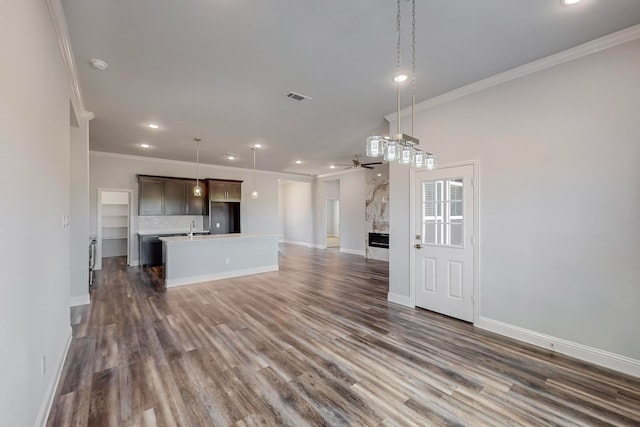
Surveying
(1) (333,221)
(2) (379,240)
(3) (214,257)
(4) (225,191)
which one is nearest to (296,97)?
(3) (214,257)

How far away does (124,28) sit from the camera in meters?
2.36

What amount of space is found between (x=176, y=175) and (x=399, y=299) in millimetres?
7129

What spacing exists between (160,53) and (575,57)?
13.6 feet

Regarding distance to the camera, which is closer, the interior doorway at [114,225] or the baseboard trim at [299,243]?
the interior doorway at [114,225]

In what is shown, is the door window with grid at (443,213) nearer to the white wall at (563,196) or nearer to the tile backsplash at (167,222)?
the white wall at (563,196)

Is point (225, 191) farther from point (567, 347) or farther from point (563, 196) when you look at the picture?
point (567, 347)

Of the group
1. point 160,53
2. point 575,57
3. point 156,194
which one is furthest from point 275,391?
point 156,194

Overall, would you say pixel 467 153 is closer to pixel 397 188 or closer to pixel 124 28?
pixel 397 188

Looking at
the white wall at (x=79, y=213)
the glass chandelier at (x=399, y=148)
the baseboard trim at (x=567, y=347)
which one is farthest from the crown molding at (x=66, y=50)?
the baseboard trim at (x=567, y=347)

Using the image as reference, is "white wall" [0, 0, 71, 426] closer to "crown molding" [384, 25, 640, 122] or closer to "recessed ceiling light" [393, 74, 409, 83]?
"recessed ceiling light" [393, 74, 409, 83]

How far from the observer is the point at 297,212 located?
12312mm

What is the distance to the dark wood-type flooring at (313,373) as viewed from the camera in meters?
1.93

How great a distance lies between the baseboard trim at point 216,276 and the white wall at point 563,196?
4.58 m

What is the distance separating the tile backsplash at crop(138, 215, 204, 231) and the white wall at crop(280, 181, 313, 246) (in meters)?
4.49
